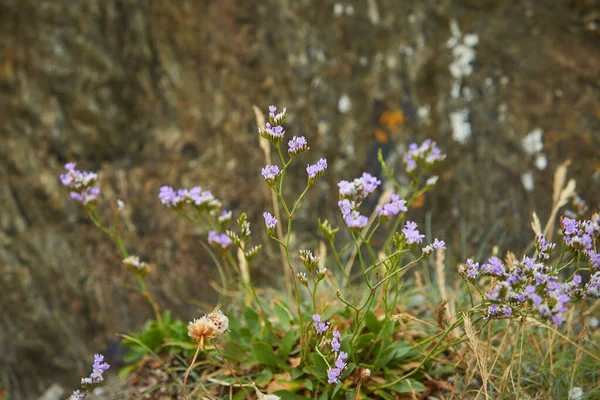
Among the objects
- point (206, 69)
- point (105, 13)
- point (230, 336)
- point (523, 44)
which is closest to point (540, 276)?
point (230, 336)

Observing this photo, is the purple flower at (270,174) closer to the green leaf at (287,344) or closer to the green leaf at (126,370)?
the green leaf at (287,344)

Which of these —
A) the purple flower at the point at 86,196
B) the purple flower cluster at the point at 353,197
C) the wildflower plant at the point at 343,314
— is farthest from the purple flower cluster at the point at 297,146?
the purple flower at the point at 86,196

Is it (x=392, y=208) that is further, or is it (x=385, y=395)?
(x=385, y=395)

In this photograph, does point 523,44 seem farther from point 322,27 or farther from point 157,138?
point 157,138

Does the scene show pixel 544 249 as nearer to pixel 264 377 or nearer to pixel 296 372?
pixel 296 372

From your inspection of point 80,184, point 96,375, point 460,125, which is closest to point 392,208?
point 96,375

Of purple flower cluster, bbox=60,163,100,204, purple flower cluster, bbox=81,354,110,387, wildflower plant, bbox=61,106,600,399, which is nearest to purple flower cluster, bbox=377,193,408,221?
wildflower plant, bbox=61,106,600,399
